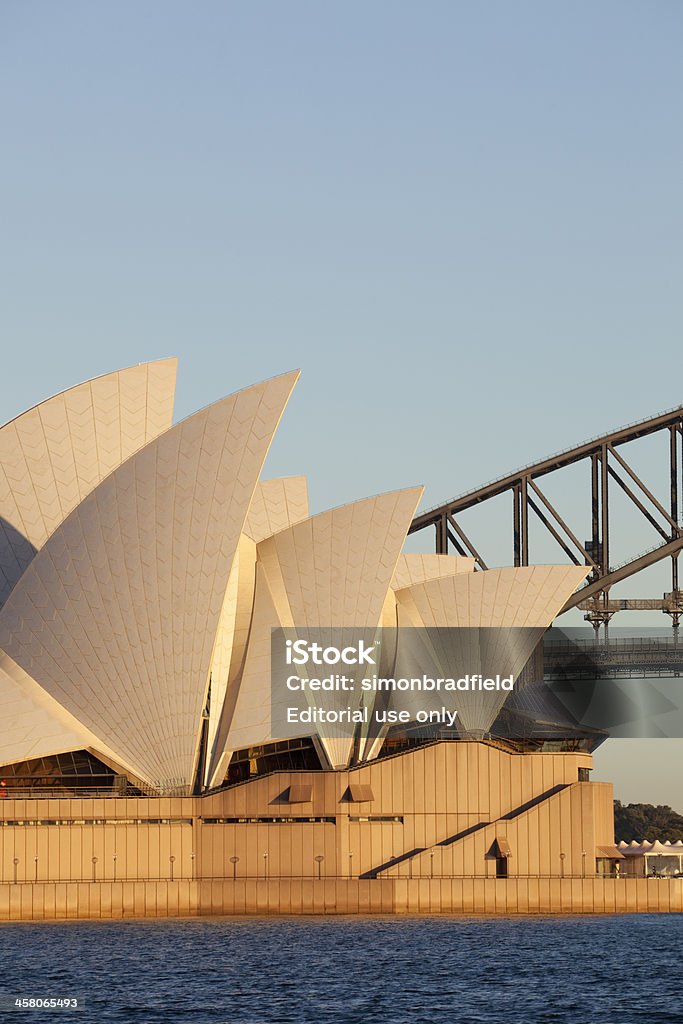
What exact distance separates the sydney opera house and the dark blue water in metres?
2.23

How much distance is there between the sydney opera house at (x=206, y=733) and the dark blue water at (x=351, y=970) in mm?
2232

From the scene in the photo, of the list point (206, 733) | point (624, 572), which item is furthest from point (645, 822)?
point (206, 733)

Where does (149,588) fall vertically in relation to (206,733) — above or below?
above

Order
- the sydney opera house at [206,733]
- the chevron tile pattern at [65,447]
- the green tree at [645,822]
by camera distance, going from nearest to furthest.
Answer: the sydney opera house at [206,733], the chevron tile pattern at [65,447], the green tree at [645,822]

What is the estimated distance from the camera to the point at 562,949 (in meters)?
59.0

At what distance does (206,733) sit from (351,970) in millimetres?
19892

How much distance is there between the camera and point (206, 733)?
72.4 m

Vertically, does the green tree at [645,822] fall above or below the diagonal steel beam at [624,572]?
below

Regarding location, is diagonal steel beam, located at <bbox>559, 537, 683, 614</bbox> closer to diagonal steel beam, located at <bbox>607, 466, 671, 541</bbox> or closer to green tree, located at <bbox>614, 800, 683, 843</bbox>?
diagonal steel beam, located at <bbox>607, 466, 671, 541</bbox>

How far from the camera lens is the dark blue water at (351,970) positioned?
153 ft

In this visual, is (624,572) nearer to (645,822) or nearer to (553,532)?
(553,532)

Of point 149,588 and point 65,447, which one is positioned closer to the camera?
point 149,588

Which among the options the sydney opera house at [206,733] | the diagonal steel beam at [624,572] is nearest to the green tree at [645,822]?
the diagonal steel beam at [624,572]

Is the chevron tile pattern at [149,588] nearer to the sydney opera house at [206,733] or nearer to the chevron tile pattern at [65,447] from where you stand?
the sydney opera house at [206,733]
